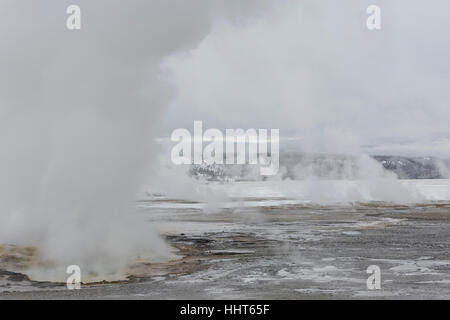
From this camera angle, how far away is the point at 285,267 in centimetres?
1508

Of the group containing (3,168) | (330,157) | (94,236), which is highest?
(330,157)

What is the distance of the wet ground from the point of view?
1209cm

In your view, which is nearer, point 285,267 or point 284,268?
point 284,268

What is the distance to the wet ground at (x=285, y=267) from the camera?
12.1 metres

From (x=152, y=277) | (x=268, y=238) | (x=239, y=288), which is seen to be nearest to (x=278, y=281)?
(x=239, y=288)

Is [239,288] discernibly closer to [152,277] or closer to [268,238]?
[152,277]
